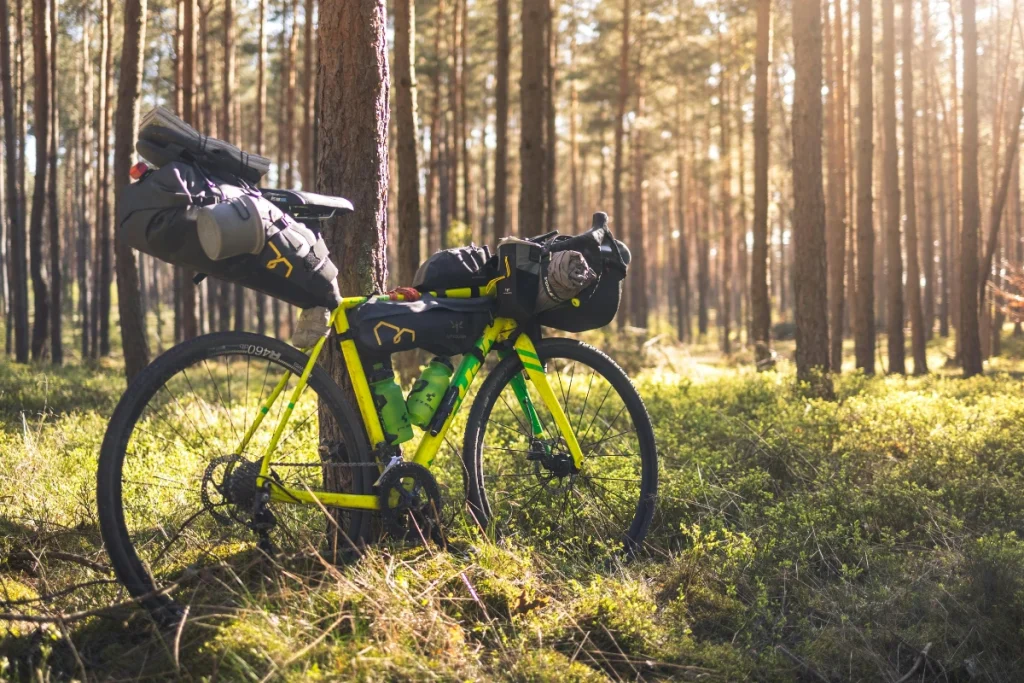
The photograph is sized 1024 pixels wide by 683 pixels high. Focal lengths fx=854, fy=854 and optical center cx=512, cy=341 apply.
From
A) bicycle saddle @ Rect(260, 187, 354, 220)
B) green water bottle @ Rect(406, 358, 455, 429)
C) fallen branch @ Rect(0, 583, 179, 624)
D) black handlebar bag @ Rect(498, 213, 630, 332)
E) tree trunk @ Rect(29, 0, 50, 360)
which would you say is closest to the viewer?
fallen branch @ Rect(0, 583, 179, 624)

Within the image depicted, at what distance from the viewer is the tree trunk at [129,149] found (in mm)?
10773

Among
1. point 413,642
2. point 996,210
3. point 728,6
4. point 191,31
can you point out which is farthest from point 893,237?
point 413,642

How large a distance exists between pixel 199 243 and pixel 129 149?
29.2 ft

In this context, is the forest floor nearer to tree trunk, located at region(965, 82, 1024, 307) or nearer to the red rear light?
the red rear light

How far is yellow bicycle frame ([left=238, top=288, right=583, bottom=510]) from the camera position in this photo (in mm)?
3244

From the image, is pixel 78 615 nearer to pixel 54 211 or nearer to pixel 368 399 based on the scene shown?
pixel 368 399

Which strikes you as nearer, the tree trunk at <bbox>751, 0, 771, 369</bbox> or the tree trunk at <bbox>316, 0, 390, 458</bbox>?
the tree trunk at <bbox>316, 0, 390, 458</bbox>

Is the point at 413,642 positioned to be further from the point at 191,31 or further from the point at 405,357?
the point at 191,31

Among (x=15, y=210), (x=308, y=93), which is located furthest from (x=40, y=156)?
(x=308, y=93)

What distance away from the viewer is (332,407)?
339cm

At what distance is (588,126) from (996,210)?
21.5 meters

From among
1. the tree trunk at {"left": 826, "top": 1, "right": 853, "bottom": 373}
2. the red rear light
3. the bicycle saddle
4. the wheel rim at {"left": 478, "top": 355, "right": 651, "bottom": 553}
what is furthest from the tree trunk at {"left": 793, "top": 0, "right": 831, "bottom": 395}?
the red rear light

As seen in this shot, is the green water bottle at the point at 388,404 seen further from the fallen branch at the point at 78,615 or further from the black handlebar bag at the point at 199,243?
the fallen branch at the point at 78,615

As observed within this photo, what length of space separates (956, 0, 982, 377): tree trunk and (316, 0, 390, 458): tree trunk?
13869 mm
